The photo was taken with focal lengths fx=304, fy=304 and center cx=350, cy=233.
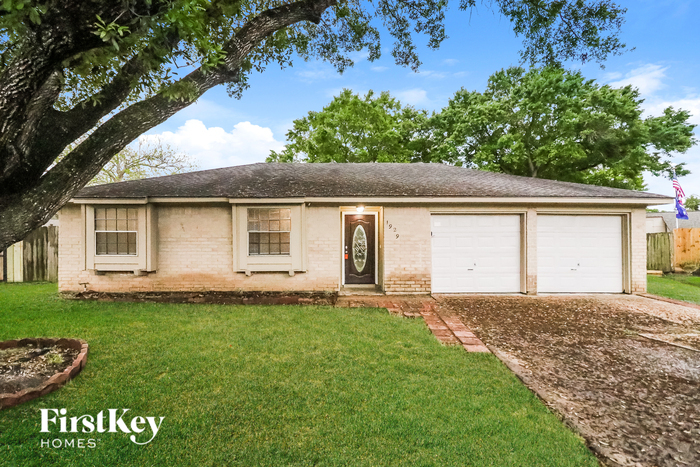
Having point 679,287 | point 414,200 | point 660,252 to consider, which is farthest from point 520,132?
point 414,200

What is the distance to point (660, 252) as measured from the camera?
12242mm

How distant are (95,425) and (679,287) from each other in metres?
13.7

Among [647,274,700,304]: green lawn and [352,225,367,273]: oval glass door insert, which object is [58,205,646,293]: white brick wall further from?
[352,225,367,273]: oval glass door insert

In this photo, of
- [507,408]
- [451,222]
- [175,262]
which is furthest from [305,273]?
[507,408]

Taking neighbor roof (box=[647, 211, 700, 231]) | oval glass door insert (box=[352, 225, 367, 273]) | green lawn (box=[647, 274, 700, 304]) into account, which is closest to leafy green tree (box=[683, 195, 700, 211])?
neighbor roof (box=[647, 211, 700, 231])

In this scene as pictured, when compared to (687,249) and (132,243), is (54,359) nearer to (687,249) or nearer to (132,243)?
(132,243)

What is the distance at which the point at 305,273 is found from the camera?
780 centimetres

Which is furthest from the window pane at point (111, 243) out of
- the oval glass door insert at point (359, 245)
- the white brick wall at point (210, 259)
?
the oval glass door insert at point (359, 245)

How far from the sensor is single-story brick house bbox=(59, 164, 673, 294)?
7.47 m

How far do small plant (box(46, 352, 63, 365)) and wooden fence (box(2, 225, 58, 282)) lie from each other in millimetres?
8616

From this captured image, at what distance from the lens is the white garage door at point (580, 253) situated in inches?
316

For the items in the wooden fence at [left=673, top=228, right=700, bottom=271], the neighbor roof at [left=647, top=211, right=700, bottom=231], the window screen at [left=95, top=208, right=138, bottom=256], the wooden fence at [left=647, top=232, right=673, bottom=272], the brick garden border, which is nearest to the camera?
the brick garden border

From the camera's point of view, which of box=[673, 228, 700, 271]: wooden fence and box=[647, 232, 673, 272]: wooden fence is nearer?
box=[673, 228, 700, 271]: wooden fence

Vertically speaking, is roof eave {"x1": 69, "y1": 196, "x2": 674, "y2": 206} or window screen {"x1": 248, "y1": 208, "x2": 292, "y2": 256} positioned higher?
roof eave {"x1": 69, "y1": 196, "x2": 674, "y2": 206}
